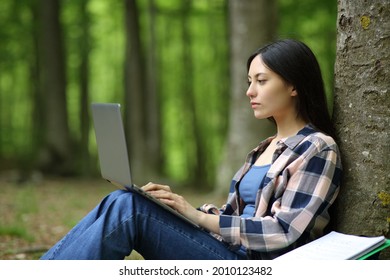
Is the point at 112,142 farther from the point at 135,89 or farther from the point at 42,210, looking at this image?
the point at 135,89

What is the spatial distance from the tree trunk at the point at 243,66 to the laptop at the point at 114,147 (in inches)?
224

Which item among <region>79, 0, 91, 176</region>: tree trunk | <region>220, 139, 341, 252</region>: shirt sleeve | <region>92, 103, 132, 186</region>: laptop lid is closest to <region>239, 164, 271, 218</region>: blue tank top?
<region>220, 139, 341, 252</region>: shirt sleeve

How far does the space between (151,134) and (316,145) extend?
8.48 meters

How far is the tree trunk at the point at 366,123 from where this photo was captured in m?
2.80

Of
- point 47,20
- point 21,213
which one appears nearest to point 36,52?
point 47,20

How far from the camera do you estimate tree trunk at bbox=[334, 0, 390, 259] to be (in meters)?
2.80

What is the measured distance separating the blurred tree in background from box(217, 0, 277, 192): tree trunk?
42 mm

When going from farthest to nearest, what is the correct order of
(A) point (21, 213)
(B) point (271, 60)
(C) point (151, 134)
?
(C) point (151, 134) < (A) point (21, 213) < (B) point (271, 60)

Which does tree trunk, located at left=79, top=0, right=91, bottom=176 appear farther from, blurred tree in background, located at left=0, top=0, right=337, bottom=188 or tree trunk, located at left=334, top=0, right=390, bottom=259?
tree trunk, located at left=334, top=0, right=390, bottom=259

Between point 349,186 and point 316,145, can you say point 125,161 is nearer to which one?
point 316,145

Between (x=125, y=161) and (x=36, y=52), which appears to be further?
(x=36, y=52)

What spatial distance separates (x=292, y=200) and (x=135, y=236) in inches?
28.8

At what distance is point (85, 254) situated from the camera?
2615 mm

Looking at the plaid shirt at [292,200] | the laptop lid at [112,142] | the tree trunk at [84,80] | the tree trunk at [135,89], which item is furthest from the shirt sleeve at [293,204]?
the tree trunk at [84,80]
